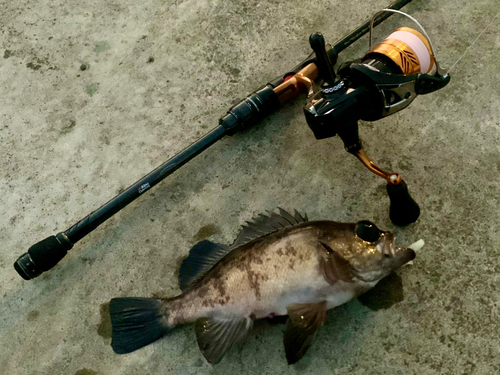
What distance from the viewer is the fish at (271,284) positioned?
1811 millimetres

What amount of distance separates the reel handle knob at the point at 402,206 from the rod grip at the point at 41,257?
1.61 meters

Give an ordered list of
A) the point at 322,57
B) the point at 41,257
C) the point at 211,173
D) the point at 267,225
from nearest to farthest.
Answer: the point at 322,57 < the point at 267,225 < the point at 41,257 < the point at 211,173

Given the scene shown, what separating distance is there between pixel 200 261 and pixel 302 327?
0.57 metres

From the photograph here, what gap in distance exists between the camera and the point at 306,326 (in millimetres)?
1812

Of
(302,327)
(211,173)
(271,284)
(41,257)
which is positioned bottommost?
(302,327)

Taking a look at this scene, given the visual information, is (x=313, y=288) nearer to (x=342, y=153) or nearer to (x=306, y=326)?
(x=306, y=326)

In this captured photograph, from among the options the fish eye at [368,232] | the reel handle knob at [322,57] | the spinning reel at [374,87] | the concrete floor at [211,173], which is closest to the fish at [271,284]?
the fish eye at [368,232]

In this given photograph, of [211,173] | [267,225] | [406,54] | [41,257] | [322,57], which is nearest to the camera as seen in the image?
[322,57]

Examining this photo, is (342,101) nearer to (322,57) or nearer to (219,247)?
(322,57)

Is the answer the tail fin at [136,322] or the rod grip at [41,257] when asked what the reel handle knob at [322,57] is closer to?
the tail fin at [136,322]

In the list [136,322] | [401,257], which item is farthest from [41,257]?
[401,257]

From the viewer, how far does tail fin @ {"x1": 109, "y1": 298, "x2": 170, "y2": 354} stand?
77.2 inches

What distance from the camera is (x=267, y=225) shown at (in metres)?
2.00

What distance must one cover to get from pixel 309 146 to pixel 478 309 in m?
1.15
